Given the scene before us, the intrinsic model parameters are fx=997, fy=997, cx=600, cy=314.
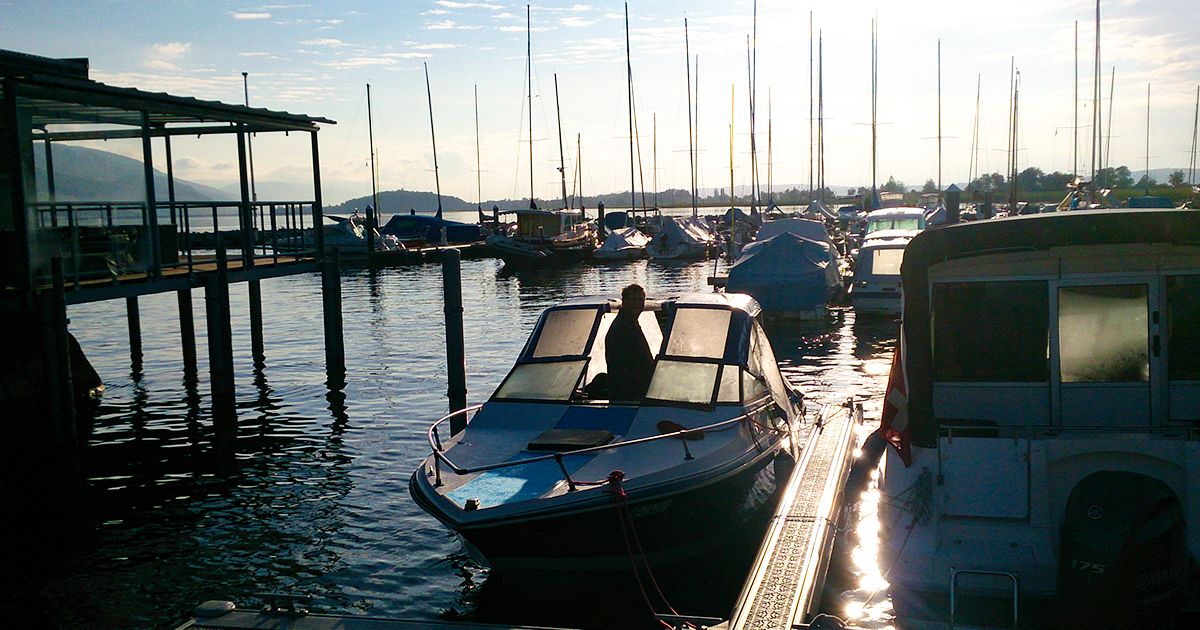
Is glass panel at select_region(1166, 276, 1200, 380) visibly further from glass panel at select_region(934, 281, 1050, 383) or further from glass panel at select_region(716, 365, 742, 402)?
glass panel at select_region(716, 365, 742, 402)

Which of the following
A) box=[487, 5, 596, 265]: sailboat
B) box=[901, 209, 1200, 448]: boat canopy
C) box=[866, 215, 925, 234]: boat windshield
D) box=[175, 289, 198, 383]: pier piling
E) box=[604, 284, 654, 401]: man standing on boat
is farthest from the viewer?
box=[487, 5, 596, 265]: sailboat

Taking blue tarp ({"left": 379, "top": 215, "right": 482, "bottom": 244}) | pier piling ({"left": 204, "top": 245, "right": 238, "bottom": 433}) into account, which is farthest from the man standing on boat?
blue tarp ({"left": 379, "top": 215, "right": 482, "bottom": 244})

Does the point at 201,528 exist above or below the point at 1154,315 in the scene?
below

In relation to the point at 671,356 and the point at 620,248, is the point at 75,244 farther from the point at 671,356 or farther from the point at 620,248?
the point at 620,248

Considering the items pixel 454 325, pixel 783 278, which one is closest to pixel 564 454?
pixel 454 325

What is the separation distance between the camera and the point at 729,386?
33.9 feet

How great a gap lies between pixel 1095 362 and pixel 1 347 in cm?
1753

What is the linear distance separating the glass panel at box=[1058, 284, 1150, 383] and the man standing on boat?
4213 mm

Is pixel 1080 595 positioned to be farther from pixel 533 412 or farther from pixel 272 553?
pixel 272 553

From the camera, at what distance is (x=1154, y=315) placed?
7.23m

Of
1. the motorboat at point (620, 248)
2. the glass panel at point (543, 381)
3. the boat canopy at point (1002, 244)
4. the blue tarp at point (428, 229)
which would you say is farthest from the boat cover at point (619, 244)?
the boat canopy at point (1002, 244)

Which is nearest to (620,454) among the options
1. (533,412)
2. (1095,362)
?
(533,412)

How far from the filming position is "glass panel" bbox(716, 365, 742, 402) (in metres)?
10.2

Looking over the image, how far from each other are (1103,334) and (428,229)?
70.5 m
